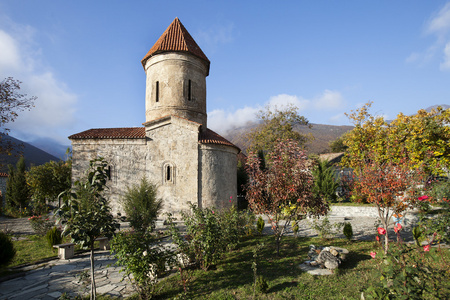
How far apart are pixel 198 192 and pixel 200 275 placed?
739 cm

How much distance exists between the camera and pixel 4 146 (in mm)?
8164

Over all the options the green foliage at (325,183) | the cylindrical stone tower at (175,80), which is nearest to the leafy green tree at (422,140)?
the green foliage at (325,183)

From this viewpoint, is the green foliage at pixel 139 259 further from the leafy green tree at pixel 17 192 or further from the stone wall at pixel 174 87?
the leafy green tree at pixel 17 192

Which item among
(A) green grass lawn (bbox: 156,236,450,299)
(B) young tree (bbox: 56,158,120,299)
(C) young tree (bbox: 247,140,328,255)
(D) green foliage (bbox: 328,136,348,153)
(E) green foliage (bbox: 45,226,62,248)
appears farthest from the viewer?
(D) green foliage (bbox: 328,136,348,153)

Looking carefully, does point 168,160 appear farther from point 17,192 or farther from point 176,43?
point 17,192

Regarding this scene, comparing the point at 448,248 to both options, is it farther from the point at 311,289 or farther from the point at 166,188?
the point at 166,188

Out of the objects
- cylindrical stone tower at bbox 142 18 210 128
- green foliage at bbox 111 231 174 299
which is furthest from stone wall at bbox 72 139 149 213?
green foliage at bbox 111 231 174 299

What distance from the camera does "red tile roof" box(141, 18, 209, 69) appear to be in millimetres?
14680

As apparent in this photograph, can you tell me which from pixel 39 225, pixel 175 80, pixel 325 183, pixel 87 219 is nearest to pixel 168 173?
pixel 175 80

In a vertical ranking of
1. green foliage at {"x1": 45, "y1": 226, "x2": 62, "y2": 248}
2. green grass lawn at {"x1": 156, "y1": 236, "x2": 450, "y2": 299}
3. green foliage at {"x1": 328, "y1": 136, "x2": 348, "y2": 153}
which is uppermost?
green foliage at {"x1": 328, "y1": 136, "x2": 348, "y2": 153}

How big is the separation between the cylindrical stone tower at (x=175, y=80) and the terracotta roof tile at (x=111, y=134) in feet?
4.45

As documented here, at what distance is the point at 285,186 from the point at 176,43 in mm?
12628

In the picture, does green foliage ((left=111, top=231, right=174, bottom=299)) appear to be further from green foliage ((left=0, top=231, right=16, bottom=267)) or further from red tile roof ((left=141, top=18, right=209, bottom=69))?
red tile roof ((left=141, top=18, right=209, bottom=69))

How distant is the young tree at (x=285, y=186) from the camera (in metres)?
6.36
